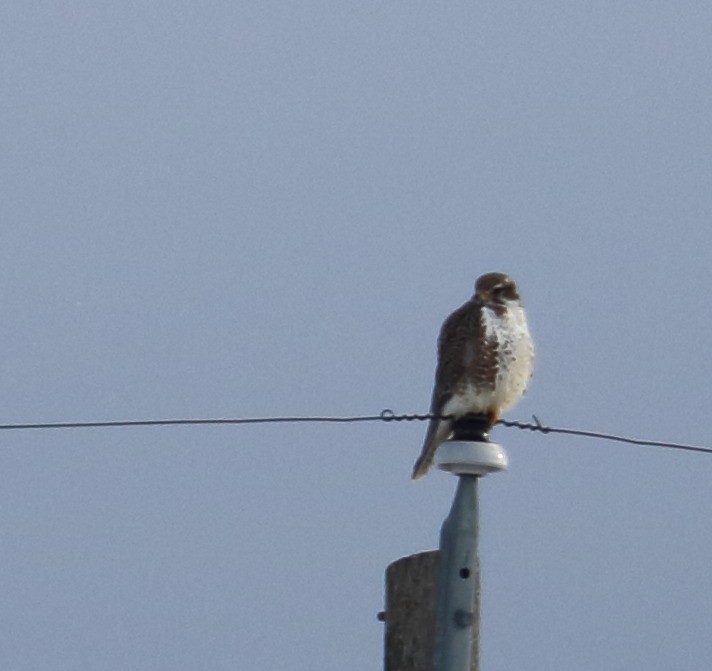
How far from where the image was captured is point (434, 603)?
530 centimetres

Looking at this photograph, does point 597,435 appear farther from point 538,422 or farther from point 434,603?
point 434,603

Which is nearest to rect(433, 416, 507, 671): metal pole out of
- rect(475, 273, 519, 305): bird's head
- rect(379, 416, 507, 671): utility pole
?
rect(379, 416, 507, 671): utility pole

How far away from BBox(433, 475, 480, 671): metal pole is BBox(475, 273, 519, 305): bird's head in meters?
2.51

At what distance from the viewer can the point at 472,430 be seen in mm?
5621

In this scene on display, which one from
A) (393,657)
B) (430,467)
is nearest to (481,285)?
(430,467)

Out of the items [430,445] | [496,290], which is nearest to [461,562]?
[430,445]

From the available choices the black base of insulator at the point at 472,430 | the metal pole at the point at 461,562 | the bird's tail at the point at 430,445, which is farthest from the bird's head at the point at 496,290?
the metal pole at the point at 461,562

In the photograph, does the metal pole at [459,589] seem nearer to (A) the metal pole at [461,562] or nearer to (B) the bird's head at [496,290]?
(A) the metal pole at [461,562]

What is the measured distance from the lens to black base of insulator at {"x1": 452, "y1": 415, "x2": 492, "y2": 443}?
219 inches

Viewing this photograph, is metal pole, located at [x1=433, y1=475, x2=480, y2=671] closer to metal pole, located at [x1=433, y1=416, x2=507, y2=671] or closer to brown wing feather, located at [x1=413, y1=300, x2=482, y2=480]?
metal pole, located at [x1=433, y1=416, x2=507, y2=671]

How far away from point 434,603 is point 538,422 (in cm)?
104

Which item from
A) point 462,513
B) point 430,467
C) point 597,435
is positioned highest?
point 430,467

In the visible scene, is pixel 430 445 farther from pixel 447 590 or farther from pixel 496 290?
pixel 447 590

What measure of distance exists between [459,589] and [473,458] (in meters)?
0.40
